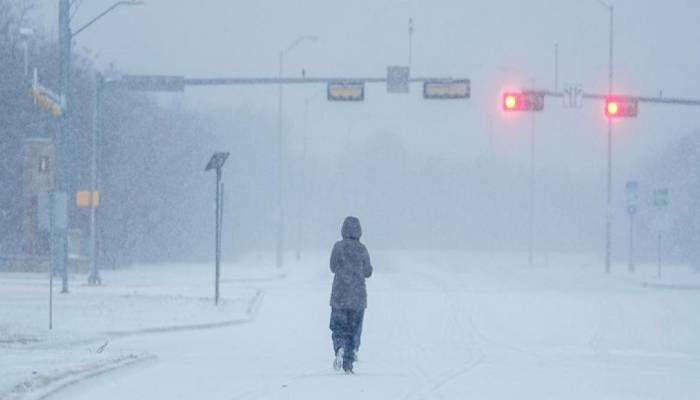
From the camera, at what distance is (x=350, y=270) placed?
1652cm

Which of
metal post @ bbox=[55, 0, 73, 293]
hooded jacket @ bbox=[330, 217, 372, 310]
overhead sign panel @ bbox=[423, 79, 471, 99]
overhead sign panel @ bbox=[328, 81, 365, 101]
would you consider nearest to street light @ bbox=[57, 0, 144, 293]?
metal post @ bbox=[55, 0, 73, 293]

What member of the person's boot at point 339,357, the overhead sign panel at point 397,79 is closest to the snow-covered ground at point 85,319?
the person's boot at point 339,357

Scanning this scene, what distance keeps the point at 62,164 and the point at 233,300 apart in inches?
289

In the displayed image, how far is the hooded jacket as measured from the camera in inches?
644

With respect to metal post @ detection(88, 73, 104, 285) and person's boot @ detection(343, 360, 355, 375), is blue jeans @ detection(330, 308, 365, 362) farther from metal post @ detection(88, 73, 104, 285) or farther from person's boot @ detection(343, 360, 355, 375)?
metal post @ detection(88, 73, 104, 285)

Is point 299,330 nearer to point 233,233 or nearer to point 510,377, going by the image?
point 510,377

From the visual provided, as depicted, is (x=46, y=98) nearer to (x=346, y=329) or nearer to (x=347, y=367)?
(x=346, y=329)

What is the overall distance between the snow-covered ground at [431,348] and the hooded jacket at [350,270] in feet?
3.14

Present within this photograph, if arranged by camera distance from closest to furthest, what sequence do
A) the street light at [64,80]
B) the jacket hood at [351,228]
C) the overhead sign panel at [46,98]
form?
the jacket hood at [351,228] < the overhead sign panel at [46,98] < the street light at [64,80]

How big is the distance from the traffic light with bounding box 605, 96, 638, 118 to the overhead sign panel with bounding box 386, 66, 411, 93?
23.8 feet

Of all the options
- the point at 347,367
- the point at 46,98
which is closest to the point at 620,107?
the point at 46,98

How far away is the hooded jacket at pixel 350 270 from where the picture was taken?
1636 centimetres

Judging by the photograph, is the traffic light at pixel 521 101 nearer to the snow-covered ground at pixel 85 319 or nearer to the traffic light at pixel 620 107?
the traffic light at pixel 620 107

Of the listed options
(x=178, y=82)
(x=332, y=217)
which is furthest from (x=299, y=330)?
(x=332, y=217)
